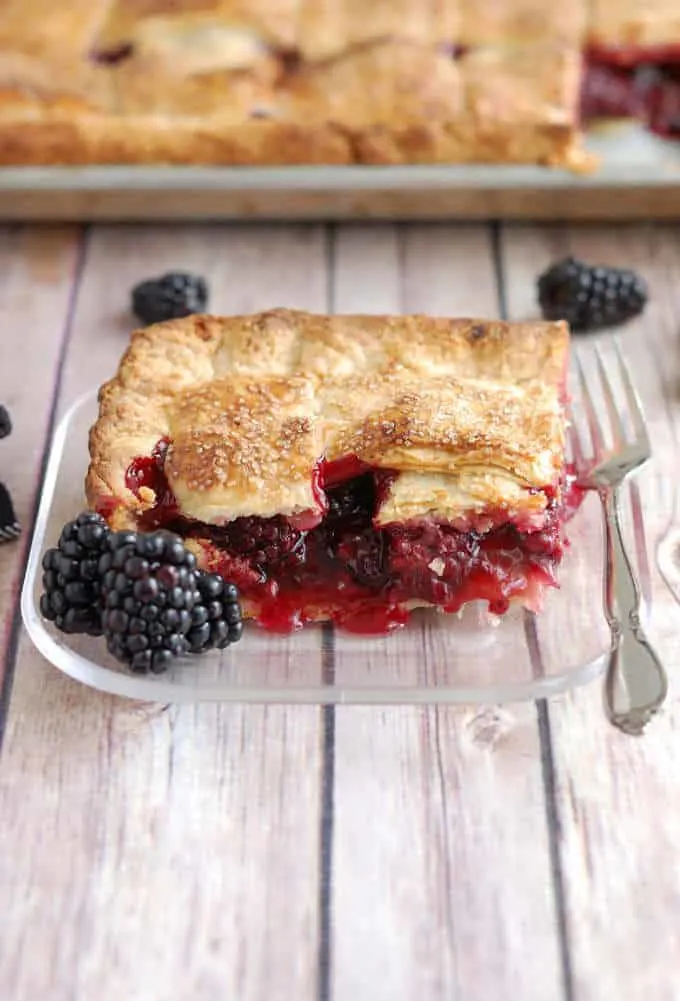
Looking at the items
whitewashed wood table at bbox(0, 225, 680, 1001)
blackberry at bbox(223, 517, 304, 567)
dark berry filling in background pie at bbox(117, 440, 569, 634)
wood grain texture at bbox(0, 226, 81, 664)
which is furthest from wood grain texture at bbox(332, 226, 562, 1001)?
wood grain texture at bbox(0, 226, 81, 664)

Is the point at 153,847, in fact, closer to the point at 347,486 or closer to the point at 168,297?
the point at 347,486

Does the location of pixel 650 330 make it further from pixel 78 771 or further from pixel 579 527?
pixel 78 771

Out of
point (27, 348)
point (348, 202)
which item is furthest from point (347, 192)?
point (27, 348)

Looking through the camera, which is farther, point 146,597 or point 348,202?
point 348,202

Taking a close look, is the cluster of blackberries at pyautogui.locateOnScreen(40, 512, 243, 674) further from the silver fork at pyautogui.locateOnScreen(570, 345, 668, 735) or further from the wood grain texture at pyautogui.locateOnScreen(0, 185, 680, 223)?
the wood grain texture at pyautogui.locateOnScreen(0, 185, 680, 223)

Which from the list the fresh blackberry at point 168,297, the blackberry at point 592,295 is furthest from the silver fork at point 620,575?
the fresh blackberry at point 168,297

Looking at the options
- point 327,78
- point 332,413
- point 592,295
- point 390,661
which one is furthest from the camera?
point 327,78
